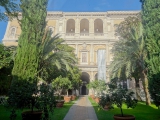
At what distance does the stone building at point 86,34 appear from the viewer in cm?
3644

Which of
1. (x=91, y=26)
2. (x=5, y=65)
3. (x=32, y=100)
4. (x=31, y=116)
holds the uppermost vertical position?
(x=91, y=26)

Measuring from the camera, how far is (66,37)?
37.2 metres

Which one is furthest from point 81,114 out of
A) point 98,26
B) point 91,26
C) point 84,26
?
point 98,26

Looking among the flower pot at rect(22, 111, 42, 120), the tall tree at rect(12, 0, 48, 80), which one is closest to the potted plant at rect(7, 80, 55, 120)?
the flower pot at rect(22, 111, 42, 120)

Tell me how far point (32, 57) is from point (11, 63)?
7356 mm

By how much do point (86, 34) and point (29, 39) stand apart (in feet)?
94.9

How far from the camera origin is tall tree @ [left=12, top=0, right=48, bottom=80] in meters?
9.19

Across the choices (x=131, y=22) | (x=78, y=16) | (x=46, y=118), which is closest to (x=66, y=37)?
(x=78, y=16)

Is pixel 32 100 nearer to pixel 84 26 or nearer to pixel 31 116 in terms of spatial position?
pixel 31 116

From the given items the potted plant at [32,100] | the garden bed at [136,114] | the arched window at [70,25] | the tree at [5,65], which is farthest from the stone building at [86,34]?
the potted plant at [32,100]

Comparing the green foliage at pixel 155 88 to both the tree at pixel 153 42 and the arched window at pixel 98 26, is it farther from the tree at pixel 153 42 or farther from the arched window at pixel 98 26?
the arched window at pixel 98 26

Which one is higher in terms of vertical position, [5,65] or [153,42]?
[153,42]

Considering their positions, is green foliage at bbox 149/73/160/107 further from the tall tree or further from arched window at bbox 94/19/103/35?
arched window at bbox 94/19/103/35

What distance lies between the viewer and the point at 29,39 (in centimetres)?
973
